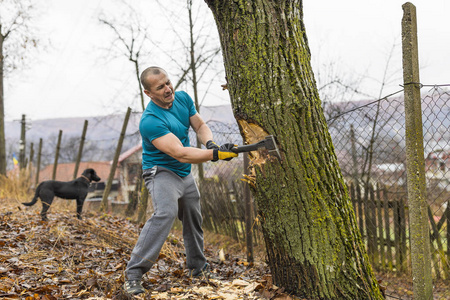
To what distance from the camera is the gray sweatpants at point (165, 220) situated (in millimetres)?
2902

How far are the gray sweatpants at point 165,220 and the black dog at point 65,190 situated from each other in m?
3.30

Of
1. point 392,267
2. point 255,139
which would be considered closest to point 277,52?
point 255,139

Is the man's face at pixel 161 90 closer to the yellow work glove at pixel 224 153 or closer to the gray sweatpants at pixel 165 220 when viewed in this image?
the gray sweatpants at pixel 165 220

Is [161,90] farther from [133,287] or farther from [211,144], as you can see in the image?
[133,287]

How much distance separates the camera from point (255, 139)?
256 centimetres

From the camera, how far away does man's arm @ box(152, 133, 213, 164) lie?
8.82 feet

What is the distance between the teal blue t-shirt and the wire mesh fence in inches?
58.0

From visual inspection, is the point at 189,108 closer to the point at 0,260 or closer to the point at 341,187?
the point at 341,187

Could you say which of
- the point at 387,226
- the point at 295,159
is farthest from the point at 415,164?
the point at 387,226

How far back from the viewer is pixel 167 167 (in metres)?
3.12

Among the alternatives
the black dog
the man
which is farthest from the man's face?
the black dog

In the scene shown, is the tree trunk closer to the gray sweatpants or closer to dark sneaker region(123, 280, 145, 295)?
the gray sweatpants

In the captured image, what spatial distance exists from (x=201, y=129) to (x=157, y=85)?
55 centimetres

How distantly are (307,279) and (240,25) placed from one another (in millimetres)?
1688
